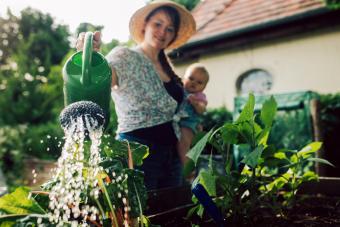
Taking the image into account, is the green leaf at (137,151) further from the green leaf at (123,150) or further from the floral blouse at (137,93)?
the floral blouse at (137,93)

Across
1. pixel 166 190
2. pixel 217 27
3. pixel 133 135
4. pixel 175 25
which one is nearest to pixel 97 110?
pixel 166 190

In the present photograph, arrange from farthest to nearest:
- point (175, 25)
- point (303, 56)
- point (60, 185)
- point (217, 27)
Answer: point (217, 27) < point (303, 56) < point (175, 25) < point (60, 185)

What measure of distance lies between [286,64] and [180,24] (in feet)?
14.6

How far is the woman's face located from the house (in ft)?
10.1

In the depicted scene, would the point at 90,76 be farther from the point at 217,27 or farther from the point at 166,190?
the point at 217,27

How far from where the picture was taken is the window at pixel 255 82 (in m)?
6.65

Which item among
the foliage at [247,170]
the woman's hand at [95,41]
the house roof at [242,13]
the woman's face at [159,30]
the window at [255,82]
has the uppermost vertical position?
the house roof at [242,13]

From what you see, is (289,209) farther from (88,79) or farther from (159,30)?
(159,30)

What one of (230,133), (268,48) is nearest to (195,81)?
(230,133)

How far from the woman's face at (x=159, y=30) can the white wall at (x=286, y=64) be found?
172 inches

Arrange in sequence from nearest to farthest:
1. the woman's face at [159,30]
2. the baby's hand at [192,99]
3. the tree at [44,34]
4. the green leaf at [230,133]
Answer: the green leaf at [230,133]
the woman's face at [159,30]
the baby's hand at [192,99]
the tree at [44,34]

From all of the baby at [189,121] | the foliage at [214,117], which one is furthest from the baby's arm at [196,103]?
the foliage at [214,117]

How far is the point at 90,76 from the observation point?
1.17 meters

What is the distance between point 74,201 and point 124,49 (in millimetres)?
1142
